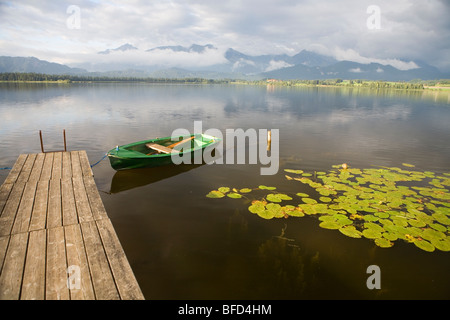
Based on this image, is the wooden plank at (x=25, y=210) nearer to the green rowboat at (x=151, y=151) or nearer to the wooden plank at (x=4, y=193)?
the wooden plank at (x=4, y=193)

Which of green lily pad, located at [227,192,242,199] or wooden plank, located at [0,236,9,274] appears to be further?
green lily pad, located at [227,192,242,199]

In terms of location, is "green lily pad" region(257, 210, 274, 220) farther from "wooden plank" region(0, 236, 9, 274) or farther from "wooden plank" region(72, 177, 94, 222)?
"wooden plank" region(0, 236, 9, 274)

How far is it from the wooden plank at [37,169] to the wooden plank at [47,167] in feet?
0.49

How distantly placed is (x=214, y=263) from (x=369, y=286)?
189 inches

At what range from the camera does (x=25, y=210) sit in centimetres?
883

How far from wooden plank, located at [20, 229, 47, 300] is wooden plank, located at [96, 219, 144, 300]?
56.8 inches

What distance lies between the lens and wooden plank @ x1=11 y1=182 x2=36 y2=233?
7845 mm

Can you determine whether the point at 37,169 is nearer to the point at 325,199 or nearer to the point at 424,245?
Answer: the point at 325,199

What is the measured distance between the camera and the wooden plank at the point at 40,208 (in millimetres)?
8023

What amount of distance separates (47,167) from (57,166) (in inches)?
17.6

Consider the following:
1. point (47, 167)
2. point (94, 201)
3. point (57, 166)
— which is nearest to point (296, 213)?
point (94, 201)

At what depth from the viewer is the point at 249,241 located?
960 centimetres

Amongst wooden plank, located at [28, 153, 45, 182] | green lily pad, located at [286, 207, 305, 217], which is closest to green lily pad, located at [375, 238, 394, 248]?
green lily pad, located at [286, 207, 305, 217]
